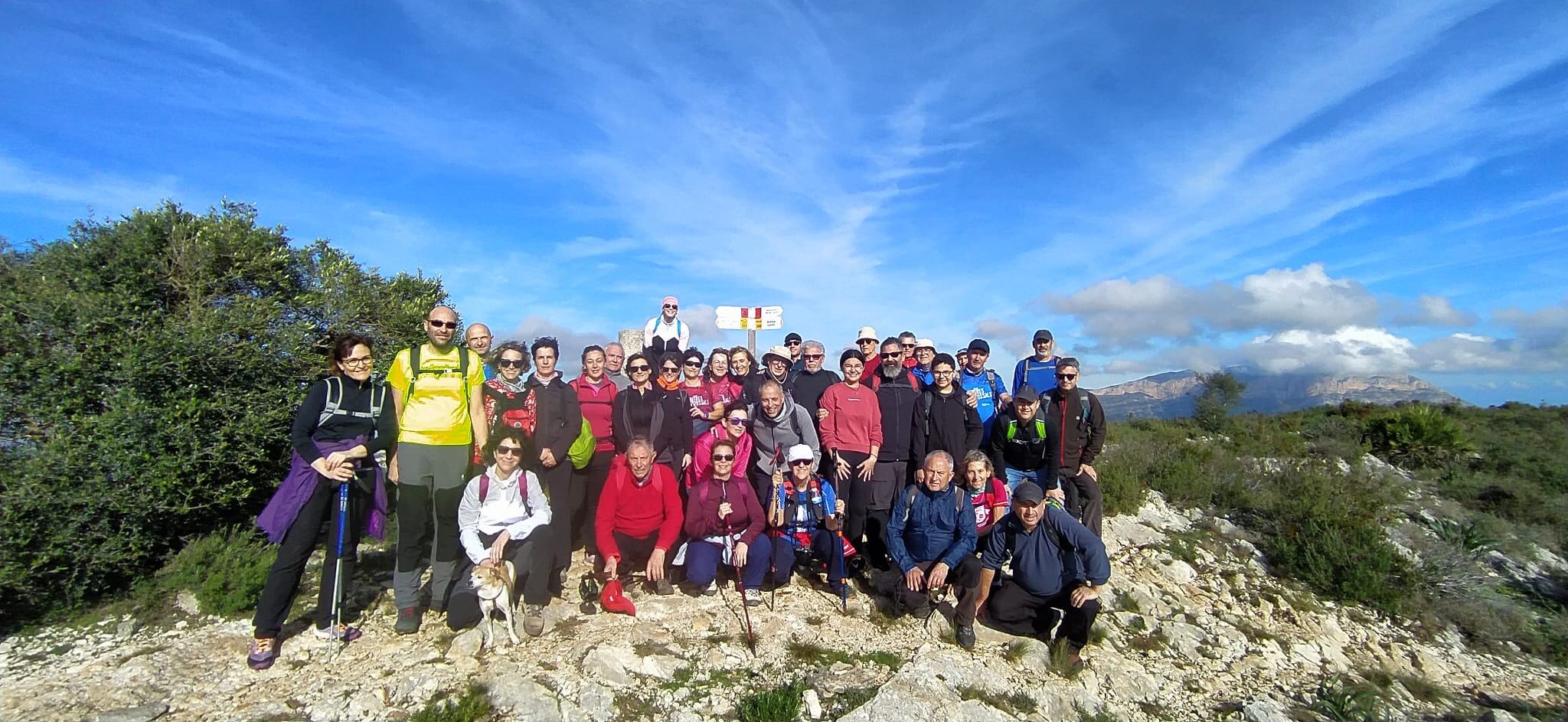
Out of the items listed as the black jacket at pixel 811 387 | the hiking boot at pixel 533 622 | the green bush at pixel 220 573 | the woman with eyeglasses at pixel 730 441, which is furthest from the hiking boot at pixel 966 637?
the green bush at pixel 220 573

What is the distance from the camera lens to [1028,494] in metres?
5.07

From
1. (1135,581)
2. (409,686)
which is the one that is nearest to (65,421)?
(409,686)

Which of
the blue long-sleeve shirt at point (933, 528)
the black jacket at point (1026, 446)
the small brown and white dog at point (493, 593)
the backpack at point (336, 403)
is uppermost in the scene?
the backpack at point (336, 403)

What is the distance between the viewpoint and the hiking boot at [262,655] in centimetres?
432

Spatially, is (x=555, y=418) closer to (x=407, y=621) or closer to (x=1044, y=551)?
(x=407, y=621)

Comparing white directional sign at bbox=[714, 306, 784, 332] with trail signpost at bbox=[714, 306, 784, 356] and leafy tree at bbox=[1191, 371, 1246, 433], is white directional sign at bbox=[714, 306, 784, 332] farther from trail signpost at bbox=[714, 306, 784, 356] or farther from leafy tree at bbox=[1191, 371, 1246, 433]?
leafy tree at bbox=[1191, 371, 1246, 433]

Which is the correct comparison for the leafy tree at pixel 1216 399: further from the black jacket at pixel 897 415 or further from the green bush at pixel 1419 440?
the black jacket at pixel 897 415

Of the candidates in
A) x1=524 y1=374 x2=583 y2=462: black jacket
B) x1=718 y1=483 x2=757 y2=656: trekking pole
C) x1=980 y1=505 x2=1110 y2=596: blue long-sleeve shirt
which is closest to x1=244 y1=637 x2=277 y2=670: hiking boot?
x1=524 y1=374 x2=583 y2=462: black jacket

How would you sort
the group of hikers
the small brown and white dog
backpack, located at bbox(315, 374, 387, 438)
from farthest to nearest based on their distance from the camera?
the group of hikers, the small brown and white dog, backpack, located at bbox(315, 374, 387, 438)

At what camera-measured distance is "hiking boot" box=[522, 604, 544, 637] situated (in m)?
4.91

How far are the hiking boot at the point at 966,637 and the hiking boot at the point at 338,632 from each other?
15.4ft

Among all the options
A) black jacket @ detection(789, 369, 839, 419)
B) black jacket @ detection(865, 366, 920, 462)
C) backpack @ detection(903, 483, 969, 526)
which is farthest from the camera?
black jacket @ detection(789, 369, 839, 419)

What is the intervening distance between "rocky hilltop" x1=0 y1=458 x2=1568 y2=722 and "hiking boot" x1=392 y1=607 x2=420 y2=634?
6 cm

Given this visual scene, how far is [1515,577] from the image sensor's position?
7.94 meters
